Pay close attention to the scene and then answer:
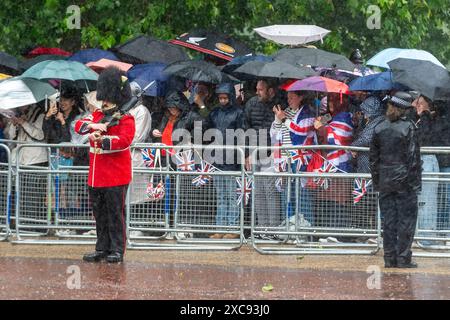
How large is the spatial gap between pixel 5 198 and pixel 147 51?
358 centimetres

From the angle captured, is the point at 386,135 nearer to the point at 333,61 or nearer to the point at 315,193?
the point at 315,193

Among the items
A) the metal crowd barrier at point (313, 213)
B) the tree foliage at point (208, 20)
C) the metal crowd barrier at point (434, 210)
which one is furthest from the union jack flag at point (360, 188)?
the tree foliage at point (208, 20)

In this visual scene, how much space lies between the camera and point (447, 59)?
26609 mm

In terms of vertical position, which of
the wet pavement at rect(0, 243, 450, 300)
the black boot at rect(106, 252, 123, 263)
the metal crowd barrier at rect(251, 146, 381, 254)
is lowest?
the wet pavement at rect(0, 243, 450, 300)

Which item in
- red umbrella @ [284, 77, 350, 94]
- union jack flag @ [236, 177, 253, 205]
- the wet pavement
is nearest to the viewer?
the wet pavement

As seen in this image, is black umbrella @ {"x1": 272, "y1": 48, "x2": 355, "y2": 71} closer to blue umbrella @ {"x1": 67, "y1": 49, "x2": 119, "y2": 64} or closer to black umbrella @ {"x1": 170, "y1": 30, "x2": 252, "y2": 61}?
black umbrella @ {"x1": 170, "y1": 30, "x2": 252, "y2": 61}

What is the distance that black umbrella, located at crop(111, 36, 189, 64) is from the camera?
19.3m

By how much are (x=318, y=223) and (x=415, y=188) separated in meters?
1.69

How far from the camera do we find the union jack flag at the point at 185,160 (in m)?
16.6

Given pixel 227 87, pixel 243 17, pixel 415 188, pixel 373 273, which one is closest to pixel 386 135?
pixel 415 188

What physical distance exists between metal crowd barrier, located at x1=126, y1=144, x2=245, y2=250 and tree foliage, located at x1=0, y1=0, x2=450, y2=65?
5.86 metres

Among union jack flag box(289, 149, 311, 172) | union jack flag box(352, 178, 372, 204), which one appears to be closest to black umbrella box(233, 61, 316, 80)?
union jack flag box(289, 149, 311, 172)

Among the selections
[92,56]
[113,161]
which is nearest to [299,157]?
[113,161]

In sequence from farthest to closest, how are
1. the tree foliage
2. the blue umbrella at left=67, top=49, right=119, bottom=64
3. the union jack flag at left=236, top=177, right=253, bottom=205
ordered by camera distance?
the tree foliage < the blue umbrella at left=67, top=49, right=119, bottom=64 < the union jack flag at left=236, top=177, right=253, bottom=205
